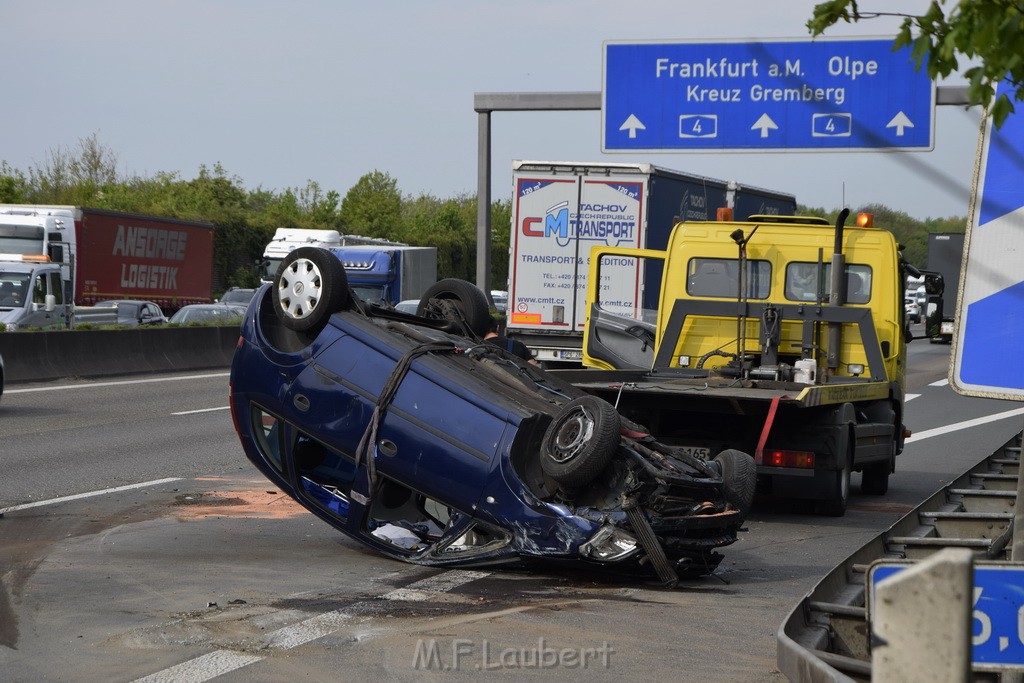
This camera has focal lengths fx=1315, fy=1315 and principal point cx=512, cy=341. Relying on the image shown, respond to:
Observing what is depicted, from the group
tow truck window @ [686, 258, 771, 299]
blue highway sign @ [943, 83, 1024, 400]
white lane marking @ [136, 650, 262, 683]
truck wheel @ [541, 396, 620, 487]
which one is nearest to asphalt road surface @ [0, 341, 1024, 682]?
white lane marking @ [136, 650, 262, 683]

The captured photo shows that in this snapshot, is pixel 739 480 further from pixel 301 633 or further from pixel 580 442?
pixel 301 633

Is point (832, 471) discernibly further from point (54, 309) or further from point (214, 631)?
point (54, 309)

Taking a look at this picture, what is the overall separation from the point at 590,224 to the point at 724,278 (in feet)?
29.2

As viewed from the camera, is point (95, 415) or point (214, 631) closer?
point (214, 631)

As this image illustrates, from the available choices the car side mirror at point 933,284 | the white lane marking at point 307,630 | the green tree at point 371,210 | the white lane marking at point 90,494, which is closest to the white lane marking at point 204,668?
the white lane marking at point 307,630

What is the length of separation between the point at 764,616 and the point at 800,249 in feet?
20.0

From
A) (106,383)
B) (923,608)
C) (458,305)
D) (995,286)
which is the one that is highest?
(995,286)

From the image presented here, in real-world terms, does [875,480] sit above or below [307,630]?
below

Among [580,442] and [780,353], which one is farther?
[780,353]

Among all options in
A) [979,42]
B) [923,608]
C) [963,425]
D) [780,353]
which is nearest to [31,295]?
[963,425]

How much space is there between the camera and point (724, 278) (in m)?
12.8

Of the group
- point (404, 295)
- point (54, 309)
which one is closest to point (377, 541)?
point (54, 309)

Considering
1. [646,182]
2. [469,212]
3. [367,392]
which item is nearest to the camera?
[367,392]

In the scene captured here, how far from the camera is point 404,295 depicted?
112 ft
